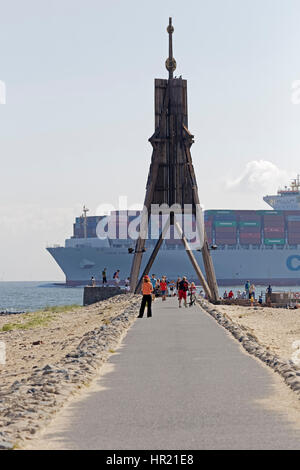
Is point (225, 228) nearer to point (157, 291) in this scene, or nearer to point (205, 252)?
point (157, 291)

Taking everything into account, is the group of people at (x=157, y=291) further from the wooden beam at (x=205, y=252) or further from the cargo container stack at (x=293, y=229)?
the cargo container stack at (x=293, y=229)

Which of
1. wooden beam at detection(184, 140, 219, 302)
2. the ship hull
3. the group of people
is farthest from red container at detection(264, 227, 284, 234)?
wooden beam at detection(184, 140, 219, 302)

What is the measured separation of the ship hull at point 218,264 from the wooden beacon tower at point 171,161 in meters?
82.3

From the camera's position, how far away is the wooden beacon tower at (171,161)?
1289 inches

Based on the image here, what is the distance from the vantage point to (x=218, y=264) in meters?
122

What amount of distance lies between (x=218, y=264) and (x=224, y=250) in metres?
3.32

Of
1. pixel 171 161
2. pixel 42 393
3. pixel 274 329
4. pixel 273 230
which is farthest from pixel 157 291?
pixel 273 230

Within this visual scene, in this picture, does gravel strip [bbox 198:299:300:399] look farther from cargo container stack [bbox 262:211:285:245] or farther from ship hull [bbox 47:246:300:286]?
cargo container stack [bbox 262:211:285:245]

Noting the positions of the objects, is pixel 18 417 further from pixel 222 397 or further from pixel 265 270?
pixel 265 270

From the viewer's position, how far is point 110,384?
909 cm

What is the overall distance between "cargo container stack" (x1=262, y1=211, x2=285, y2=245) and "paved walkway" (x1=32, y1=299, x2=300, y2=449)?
366 ft

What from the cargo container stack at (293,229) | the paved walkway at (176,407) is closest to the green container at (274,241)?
the cargo container stack at (293,229)

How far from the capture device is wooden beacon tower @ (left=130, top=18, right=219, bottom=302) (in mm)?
32750
